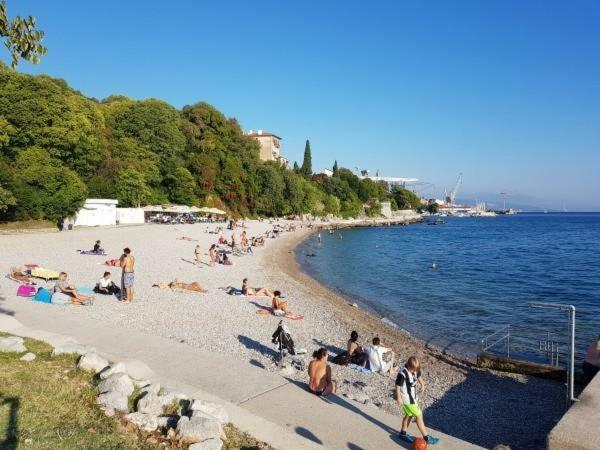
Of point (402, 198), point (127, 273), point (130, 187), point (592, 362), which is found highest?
point (402, 198)

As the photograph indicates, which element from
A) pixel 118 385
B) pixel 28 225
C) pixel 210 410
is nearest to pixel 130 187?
pixel 28 225

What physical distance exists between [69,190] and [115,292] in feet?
91.8

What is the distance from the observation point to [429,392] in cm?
1012

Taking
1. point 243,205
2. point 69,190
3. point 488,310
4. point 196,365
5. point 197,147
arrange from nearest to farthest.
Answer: point 196,365
point 488,310
point 69,190
point 197,147
point 243,205

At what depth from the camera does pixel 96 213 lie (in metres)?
45.1

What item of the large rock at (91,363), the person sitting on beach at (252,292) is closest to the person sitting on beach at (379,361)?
the large rock at (91,363)

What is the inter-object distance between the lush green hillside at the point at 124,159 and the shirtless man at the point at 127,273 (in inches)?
920

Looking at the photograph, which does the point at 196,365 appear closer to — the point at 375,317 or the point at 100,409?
the point at 100,409

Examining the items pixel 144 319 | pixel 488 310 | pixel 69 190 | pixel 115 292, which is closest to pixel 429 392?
pixel 144 319

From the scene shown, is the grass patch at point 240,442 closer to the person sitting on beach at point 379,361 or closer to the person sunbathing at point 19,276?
the person sitting on beach at point 379,361

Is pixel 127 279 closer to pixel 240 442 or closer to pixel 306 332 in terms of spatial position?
pixel 306 332

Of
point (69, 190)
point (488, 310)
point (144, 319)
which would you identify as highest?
point (69, 190)

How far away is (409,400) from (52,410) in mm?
4934

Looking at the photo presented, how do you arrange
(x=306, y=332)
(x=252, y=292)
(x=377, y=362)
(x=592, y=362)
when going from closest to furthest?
(x=592, y=362) → (x=377, y=362) → (x=306, y=332) → (x=252, y=292)
